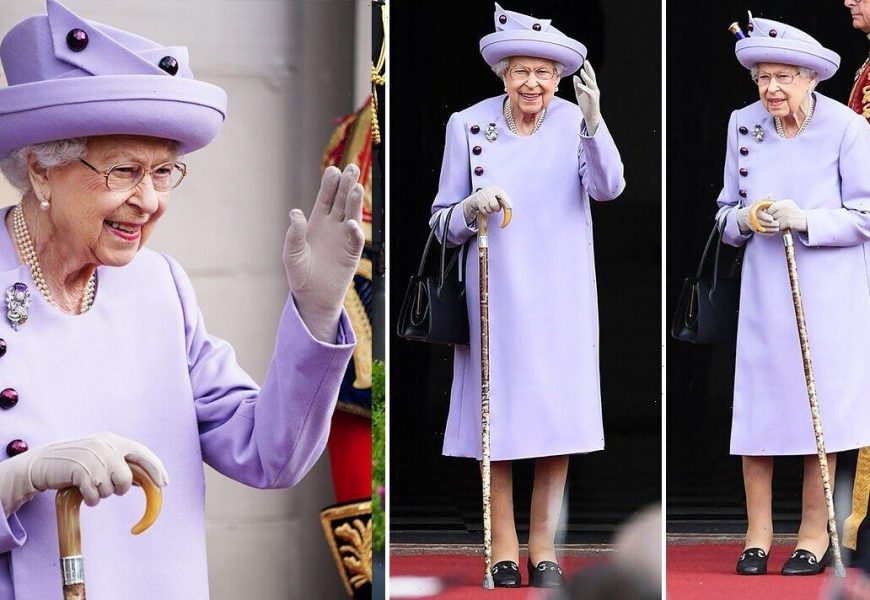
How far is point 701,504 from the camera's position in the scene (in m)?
4.88

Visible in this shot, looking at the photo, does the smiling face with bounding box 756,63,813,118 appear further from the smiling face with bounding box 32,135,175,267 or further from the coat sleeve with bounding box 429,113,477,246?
the smiling face with bounding box 32,135,175,267

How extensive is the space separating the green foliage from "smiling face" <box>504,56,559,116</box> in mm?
1009

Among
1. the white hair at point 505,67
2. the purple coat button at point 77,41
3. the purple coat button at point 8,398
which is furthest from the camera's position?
the white hair at point 505,67

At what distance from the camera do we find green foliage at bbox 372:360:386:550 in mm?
4723

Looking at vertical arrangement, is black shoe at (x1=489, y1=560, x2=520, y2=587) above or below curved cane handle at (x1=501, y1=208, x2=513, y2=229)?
→ below

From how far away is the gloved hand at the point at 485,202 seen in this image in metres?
4.65

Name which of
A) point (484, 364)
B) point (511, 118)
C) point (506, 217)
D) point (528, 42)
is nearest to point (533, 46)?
point (528, 42)

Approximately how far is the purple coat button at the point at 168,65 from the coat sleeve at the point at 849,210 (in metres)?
2.46

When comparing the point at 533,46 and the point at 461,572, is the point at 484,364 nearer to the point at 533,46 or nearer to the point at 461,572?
the point at 461,572

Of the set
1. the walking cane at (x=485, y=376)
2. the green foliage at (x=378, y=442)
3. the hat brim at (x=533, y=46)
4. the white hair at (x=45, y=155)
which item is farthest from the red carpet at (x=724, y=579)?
the white hair at (x=45, y=155)

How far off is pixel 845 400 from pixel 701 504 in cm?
62

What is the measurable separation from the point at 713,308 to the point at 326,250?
2.22 meters

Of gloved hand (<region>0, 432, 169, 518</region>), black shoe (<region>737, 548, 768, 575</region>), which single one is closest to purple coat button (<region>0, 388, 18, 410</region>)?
gloved hand (<region>0, 432, 169, 518</region>)

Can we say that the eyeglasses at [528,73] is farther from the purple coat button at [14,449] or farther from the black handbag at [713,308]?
the purple coat button at [14,449]
